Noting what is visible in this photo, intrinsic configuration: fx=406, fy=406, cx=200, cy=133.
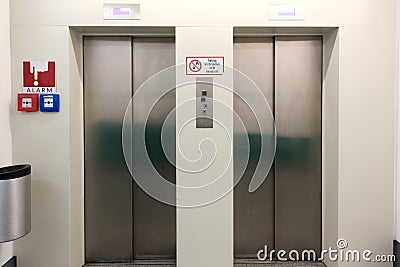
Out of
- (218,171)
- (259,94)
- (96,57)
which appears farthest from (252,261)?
(96,57)

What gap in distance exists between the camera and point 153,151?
3623mm

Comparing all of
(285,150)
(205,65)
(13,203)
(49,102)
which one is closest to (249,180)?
(285,150)

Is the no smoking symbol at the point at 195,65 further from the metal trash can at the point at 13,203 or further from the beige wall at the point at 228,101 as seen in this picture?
the metal trash can at the point at 13,203

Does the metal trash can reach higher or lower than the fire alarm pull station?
lower

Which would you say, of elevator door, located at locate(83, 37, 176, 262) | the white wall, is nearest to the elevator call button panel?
elevator door, located at locate(83, 37, 176, 262)

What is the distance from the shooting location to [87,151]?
3.60 metres

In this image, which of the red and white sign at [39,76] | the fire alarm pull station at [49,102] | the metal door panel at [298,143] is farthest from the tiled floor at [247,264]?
the red and white sign at [39,76]

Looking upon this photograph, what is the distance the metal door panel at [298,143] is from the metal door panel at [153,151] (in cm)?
96

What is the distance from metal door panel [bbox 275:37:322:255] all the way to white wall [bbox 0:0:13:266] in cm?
→ 222

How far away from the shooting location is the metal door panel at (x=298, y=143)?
361 cm

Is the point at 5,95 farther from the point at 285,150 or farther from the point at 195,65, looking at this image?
the point at 285,150

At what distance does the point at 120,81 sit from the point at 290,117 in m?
1.54

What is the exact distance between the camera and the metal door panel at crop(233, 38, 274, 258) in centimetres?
361

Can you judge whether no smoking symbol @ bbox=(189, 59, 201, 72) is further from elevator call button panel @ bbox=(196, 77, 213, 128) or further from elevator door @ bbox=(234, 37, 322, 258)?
elevator door @ bbox=(234, 37, 322, 258)
